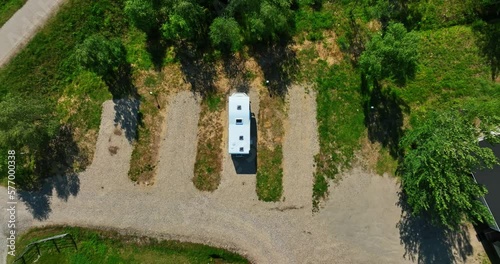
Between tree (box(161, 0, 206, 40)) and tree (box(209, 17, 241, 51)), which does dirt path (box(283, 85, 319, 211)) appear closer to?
tree (box(209, 17, 241, 51))

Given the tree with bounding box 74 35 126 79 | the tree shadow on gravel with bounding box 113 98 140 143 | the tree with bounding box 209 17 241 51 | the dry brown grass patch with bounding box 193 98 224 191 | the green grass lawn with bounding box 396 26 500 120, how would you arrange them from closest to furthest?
the tree with bounding box 74 35 126 79 < the tree with bounding box 209 17 241 51 < the green grass lawn with bounding box 396 26 500 120 < the dry brown grass patch with bounding box 193 98 224 191 < the tree shadow on gravel with bounding box 113 98 140 143

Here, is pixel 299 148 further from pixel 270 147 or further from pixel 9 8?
pixel 9 8

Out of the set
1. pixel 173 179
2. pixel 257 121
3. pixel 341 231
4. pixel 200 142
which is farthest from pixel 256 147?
pixel 341 231

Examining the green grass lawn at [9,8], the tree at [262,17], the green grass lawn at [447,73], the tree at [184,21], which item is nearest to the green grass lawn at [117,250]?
the tree at [184,21]

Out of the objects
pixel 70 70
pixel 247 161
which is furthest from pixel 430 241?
pixel 70 70

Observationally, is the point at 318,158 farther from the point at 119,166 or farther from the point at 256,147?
the point at 119,166

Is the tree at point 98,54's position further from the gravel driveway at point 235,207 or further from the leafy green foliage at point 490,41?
the leafy green foliage at point 490,41

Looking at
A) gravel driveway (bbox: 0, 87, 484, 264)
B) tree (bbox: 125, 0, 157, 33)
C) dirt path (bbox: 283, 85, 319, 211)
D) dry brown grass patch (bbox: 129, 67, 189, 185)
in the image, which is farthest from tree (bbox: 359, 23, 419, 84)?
tree (bbox: 125, 0, 157, 33)
